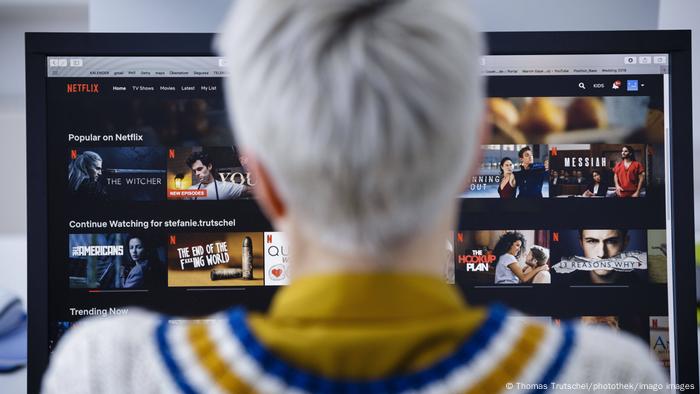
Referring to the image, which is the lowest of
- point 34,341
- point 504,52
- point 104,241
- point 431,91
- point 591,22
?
point 34,341

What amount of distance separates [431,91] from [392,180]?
2.3 inches

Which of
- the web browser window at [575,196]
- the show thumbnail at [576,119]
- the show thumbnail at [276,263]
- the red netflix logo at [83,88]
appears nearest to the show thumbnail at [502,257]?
the web browser window at [575,196]

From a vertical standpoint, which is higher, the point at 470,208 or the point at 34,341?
the point at 470,208

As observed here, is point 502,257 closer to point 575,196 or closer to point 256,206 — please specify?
point 575,196

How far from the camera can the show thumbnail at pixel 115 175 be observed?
3.66ft

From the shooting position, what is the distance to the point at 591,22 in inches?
54.1

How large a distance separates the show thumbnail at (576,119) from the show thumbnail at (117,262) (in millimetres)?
544

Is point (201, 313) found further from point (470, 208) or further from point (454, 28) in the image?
point (454, 28)

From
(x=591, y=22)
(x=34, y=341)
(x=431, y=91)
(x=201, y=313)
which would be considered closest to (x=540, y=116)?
(x=591, y=22)

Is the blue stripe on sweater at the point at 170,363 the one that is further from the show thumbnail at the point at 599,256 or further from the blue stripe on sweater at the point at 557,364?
the show thumbnail at the point at 599,256

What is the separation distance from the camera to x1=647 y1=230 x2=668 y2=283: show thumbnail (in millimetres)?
1122

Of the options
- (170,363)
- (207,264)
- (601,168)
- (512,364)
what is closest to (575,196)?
(601,168)

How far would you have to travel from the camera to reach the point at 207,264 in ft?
3.65

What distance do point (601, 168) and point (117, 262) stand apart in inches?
29.3
